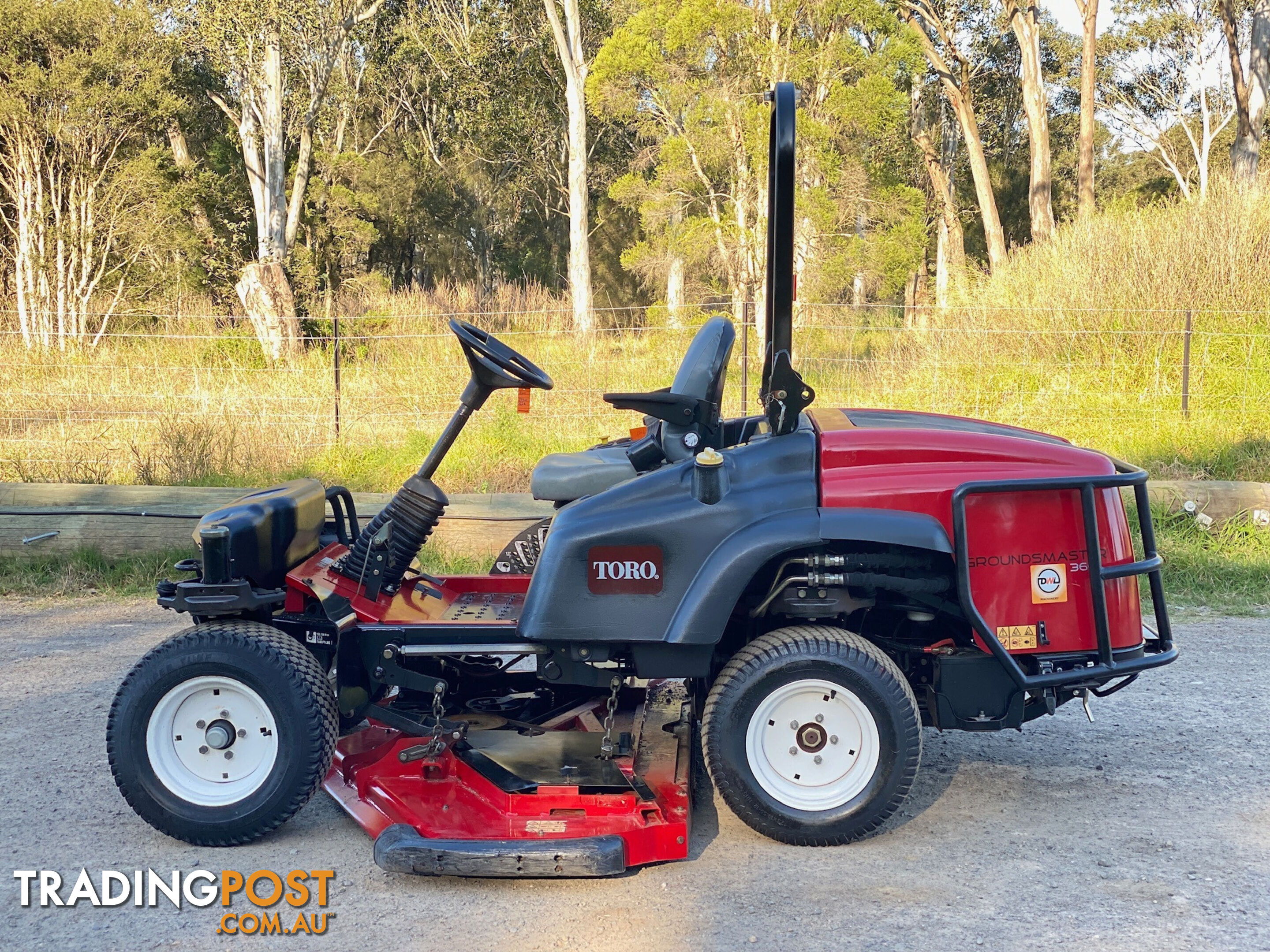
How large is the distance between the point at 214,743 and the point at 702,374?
191 cm

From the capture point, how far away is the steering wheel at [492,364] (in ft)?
12.9

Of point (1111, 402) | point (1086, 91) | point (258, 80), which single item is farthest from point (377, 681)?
point (1086, 91)

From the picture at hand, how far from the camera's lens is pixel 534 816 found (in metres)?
3.53

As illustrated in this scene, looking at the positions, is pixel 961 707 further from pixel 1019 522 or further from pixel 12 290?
pixel 12 290

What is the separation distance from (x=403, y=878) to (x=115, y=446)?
7.09 m

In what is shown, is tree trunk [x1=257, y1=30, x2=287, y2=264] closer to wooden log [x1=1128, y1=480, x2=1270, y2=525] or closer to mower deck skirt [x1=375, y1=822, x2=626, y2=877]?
wooden log [x1=1128, y1=480, x2=1270, y2=525]

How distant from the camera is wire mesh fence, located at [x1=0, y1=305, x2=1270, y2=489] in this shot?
9.34 meters

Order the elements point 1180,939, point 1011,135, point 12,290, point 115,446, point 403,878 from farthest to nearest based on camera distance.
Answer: point 1011,135 → point 12,290 → point 115,446 → point 403,878 → point 1180,939

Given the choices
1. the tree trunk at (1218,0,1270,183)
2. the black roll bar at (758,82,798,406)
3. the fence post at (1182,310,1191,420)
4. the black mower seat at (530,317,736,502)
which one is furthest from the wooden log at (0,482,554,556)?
the tree trunk at (1218,0,1270,183)

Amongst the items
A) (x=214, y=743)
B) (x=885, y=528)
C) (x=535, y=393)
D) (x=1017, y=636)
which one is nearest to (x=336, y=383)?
(x=535, y=393)

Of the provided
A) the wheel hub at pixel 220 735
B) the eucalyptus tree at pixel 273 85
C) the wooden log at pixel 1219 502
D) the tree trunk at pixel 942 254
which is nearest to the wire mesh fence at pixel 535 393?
the wooden log at pixel 1219 502

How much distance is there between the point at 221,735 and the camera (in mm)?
3639

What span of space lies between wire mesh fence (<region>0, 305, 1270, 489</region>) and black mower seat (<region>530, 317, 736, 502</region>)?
4.45m

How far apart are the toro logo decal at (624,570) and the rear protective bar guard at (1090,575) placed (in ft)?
2.91
